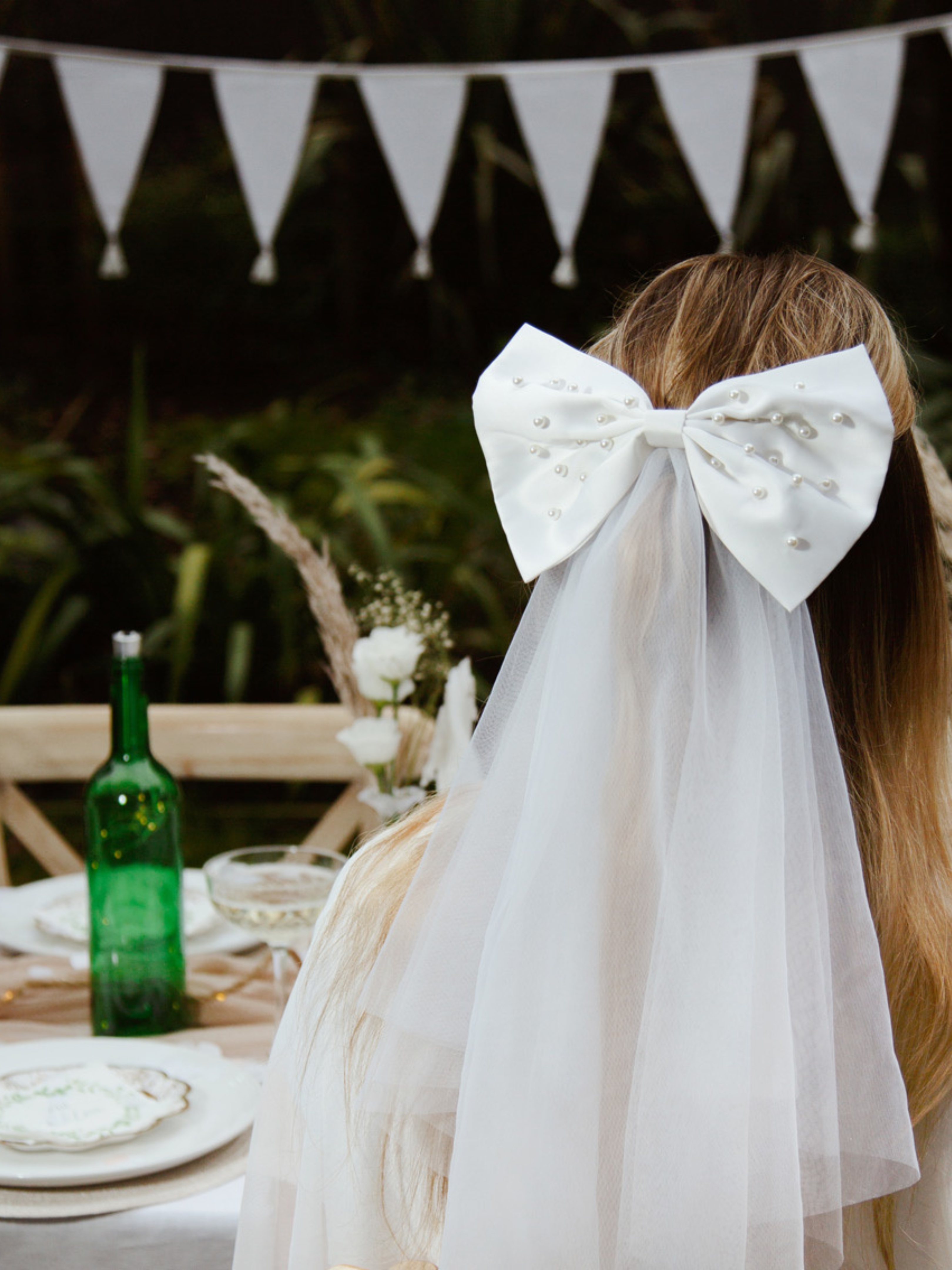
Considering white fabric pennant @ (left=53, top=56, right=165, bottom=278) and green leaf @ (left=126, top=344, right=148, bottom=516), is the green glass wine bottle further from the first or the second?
green leaf @ (left=126, top=344, right=148, bottom=516)

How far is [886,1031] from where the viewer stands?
0.66 m

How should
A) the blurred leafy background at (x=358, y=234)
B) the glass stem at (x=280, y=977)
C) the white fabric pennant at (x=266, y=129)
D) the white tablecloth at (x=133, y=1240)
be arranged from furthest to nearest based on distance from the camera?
the blurred leafy background at (x=358, y=234), the white fabric pennant at (x=266, y=129), the glass stem at (x=280, y=977), the white tablecloth at (x=133, y=1240)

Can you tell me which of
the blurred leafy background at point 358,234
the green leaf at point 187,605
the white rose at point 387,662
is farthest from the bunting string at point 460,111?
the blurred leafy background at point 358,234

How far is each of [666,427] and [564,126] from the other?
2251 millimetres

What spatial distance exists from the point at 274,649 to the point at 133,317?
2.12 m

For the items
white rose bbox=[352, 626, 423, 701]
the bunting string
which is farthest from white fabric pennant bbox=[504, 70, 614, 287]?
white rose bbox=[352, 626, 423, 701]

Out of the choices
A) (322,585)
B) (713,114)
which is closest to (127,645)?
(322,585)

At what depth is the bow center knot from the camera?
0.68 metres

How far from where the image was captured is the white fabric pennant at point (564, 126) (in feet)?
8.75

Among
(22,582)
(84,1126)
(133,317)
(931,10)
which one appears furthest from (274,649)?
(931,10)

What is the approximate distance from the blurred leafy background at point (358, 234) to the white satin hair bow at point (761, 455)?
12.1 ft

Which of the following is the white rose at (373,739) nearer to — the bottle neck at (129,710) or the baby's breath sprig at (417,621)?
the baby's breath sprig at (417,621)

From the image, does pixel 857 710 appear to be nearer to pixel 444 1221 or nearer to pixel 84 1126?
pixel 444 1221

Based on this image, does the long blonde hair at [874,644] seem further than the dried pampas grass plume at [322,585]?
No
